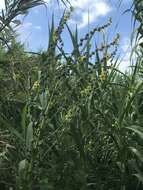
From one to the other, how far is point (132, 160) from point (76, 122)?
0.31 m

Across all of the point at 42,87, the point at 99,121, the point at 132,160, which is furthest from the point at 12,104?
the point at 132,160

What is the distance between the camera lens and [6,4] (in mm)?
3564

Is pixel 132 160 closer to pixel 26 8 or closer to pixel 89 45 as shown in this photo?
pixel 89 45

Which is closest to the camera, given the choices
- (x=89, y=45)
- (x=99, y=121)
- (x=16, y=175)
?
(x=16, y=175)

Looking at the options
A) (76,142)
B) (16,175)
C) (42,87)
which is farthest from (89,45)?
(16,175)

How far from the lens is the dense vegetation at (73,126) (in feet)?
9.34

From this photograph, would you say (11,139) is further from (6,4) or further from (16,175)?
(6,4)

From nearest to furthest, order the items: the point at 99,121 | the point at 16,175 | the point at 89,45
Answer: the point at 16,175
the point at 99,121
the point at 89,45

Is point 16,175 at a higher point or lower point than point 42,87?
lower

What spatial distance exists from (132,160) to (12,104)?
82cm

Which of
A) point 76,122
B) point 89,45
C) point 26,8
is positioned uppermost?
point 26,8

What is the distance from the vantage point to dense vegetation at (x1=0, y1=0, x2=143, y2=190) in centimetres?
285

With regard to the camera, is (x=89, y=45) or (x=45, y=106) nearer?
(x=45, y=106)

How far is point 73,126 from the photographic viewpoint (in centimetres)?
292
